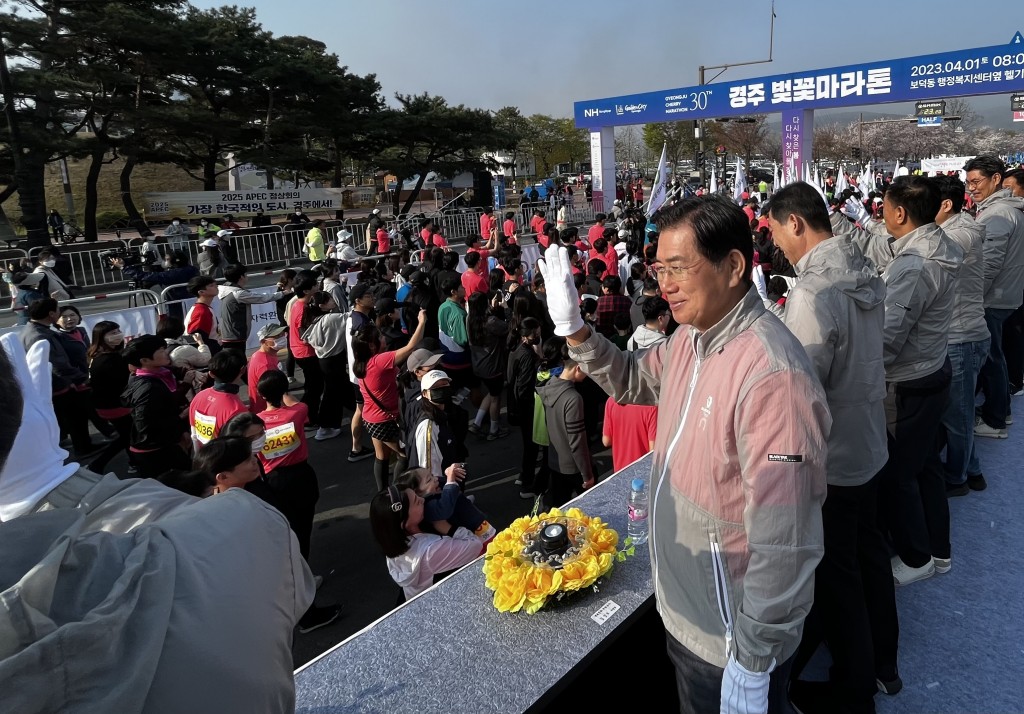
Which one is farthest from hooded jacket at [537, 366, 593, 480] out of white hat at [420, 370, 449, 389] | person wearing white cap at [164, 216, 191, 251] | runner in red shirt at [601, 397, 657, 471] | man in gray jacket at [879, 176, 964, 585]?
person wearing white cap at [164, 216, 191, 251]

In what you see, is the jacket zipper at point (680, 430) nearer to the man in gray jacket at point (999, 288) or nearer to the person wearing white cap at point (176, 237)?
the man in gray jacket at point (999, 288)

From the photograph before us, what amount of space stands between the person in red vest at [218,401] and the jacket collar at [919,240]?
12.5 feet

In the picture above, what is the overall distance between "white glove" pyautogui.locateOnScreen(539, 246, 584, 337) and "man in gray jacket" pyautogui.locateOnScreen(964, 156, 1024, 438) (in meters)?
3.81

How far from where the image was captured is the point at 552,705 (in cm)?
207

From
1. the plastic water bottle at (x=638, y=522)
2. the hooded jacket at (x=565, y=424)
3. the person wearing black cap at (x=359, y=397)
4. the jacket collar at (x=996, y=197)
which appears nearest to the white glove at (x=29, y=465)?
the plastic water bottle at (x=638, y=522)

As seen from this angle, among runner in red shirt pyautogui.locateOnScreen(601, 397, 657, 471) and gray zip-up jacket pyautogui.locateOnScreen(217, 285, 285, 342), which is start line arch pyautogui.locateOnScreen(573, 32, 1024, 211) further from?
runner in red shirt pyautogui.locateOnScreen(601, 397, 657, 471)

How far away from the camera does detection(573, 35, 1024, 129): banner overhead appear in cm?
1689

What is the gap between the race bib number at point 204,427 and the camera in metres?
3.95

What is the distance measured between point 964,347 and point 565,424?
241 cm

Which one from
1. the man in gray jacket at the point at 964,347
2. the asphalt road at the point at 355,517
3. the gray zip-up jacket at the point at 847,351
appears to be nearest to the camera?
the gray zip-up jacket at the point at 847,351

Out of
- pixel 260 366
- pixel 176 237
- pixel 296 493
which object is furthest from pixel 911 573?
pixel 176 237

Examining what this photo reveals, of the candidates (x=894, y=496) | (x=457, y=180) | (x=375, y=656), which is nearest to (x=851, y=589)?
(x=894, y=496)

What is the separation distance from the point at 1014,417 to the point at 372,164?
86.7 feet

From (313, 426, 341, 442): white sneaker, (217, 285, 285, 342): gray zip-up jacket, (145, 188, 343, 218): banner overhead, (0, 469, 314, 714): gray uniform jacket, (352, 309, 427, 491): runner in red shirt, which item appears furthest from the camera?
(145, 188, 343, 218): banner overhead
